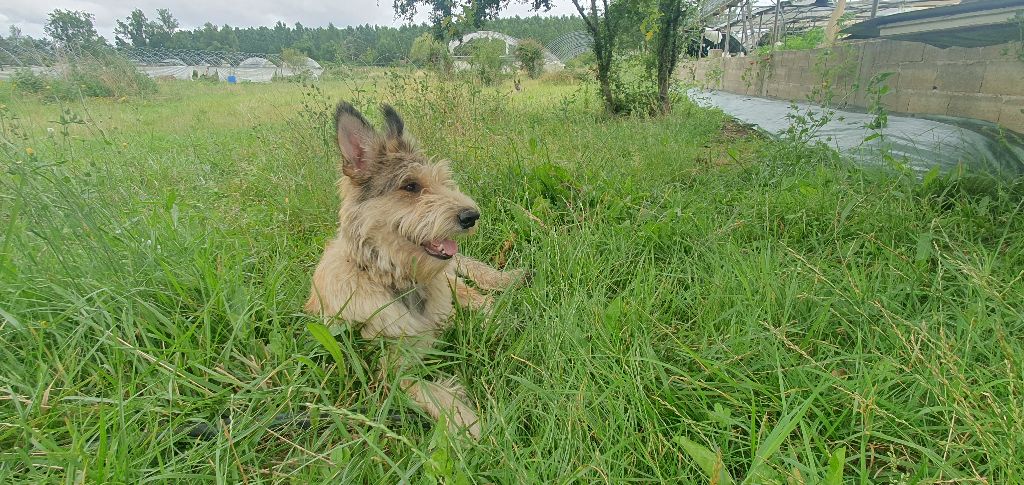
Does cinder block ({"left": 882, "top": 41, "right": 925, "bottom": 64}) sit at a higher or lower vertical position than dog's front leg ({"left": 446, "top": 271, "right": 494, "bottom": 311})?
higher

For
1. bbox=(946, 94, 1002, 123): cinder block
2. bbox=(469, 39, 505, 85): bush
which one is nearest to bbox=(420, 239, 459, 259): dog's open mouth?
bbox=(469, 39, 505, 85): bush

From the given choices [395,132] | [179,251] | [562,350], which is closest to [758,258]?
[562,350]

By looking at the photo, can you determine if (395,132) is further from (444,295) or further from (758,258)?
(758,258)

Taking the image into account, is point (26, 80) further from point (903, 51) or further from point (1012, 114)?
point (903, 51)

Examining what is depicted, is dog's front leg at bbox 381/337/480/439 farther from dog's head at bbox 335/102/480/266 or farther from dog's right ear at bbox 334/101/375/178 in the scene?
dog's right ear at bbox 334/101/375/178

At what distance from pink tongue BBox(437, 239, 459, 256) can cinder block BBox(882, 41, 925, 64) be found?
21.0ft

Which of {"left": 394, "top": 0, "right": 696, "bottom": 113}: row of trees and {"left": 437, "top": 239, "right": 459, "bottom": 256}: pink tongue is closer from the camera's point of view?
{"left": 437, "top": 239, "right": 459, "bottom": 256}: pink tongue

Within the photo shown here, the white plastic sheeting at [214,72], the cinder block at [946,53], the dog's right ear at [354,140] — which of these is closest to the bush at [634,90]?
the cinder block at [946,53]

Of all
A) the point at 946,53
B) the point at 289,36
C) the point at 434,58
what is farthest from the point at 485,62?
the point at 289,36

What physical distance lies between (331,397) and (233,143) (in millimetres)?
7131

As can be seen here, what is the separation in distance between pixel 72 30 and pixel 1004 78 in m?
9.21

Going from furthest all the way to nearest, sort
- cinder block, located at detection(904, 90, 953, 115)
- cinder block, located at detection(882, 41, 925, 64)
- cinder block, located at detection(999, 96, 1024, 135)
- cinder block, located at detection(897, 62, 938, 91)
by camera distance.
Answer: cinder block, located at detection(882, 41, 925, 64) < cinder block, located at detection(897, 62, 938, 91) < cinder block, located at detection(904, 90, 953, 115) < cinder block, located at detection(999, 96, 1024, 135)

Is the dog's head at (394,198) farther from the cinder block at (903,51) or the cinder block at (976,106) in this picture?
the cinder block at (903,51)

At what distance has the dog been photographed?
2.32m
